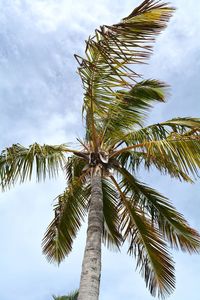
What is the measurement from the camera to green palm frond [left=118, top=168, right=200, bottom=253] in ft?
28.4

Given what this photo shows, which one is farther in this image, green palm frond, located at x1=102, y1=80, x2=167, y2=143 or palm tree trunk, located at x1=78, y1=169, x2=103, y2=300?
green palm frond, located at x1=102, y1=80, x2=167, y2=143

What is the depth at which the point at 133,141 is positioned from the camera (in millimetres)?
8586

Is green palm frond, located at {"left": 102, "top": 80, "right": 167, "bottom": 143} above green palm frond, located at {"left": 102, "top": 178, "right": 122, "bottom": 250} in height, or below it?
above

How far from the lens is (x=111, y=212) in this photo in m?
9.62

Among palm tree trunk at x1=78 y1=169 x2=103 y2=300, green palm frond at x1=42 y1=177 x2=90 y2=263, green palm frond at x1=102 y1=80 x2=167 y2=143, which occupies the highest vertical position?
green palm frond at x1=102 y1=80 x2=167 y2=143

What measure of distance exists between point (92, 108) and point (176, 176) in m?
2.02

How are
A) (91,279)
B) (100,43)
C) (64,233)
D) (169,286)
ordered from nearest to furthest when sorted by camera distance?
(91,279) < (100,43) < (169,286) < (64,233)

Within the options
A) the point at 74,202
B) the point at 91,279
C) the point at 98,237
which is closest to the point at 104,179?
the point at 74,202

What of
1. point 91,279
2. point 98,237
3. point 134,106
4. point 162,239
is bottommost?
point 91,279

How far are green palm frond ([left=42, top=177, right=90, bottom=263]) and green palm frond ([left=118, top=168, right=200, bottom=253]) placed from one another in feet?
Result: 3.78

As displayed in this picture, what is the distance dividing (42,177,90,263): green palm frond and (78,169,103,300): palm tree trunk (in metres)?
1.44

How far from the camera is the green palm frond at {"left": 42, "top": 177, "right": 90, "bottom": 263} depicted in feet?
30.4

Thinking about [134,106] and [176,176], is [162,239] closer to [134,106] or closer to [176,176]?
[176,176]

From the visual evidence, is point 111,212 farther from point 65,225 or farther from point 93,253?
point 93,253
